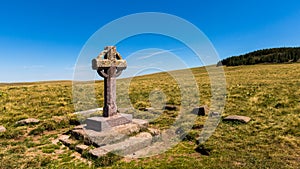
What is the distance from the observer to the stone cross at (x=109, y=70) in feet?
31.0

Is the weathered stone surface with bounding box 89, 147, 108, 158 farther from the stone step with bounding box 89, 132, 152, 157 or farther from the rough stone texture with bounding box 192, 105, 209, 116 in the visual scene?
the rough stone texture with bounding box 192, 105, 209, 116

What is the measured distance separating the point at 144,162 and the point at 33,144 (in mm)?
4770

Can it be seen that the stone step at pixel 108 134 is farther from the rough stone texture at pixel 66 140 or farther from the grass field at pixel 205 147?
the grass field at pixel 205 147

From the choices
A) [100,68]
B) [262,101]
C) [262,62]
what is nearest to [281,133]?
[262,101]

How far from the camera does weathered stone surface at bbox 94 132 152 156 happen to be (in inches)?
286

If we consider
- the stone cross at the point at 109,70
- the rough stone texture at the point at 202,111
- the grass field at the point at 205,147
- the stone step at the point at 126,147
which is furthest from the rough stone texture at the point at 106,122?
the rough stone texture at the point at 202,111

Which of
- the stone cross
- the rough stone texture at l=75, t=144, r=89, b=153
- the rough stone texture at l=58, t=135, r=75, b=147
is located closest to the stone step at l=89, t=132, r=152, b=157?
the rough stone texture at l=75, t=144, r=89, b=153

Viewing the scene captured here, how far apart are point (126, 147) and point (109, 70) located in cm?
377

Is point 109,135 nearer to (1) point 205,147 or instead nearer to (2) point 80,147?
(2) point 80,147

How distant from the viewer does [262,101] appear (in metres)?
15.4

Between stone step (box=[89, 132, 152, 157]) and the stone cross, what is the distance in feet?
6.12

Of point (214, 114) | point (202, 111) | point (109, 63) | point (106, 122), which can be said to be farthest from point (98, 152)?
point (214, 114)

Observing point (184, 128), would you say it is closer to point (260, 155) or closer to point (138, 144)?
point (138, 144)

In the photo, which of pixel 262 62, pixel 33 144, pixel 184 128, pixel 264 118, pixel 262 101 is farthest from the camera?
pixel 262 62
